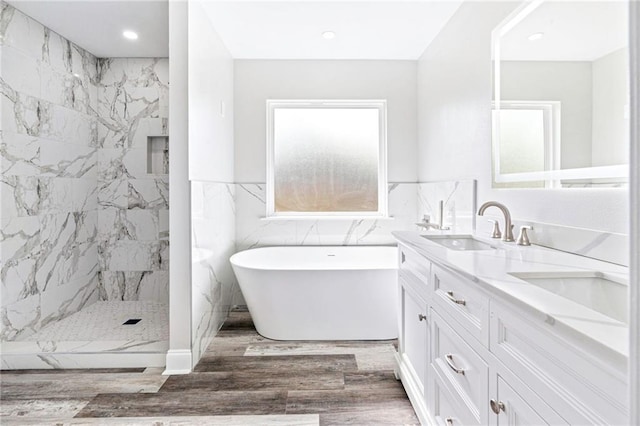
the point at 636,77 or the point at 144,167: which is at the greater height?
the point at 144,167

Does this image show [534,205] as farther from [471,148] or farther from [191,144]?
[191,144]

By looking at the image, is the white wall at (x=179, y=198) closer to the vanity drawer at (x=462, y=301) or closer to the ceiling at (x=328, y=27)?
the ceiling at (x=328, y=27)

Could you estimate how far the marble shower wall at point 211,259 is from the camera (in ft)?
8.21

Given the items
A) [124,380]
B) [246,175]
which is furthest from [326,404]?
[246,175]

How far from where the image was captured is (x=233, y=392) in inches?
84.7

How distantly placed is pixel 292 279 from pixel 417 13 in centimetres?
210

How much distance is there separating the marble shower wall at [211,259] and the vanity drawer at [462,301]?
1.59m

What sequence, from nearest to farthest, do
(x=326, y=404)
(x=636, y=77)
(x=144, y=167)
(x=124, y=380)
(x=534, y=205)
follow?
(x=636, y=77)
(x=534, y=205)
(x=326, y=404)
(x=124, y=380)
(x=144, y=167)

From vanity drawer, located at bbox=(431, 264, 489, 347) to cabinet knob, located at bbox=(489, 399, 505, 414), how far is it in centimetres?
15

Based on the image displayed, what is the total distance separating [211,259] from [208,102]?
1.17 meters

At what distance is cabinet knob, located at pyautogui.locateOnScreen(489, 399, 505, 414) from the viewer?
1.02 m

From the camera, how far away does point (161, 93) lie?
363 cm

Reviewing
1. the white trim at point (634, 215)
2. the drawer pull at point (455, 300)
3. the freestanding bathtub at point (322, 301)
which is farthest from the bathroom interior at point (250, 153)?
the freestanding bathtub at point (322, 301)

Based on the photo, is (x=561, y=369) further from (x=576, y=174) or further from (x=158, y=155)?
(x=158, y=155)
